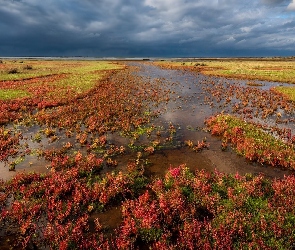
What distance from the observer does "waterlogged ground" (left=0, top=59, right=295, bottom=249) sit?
9.43 m

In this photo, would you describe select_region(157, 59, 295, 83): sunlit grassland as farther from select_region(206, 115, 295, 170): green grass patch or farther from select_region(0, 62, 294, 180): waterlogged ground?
select_region(206, 115, 295, 170): green grass patch

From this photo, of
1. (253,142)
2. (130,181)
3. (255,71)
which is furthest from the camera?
(255,71)

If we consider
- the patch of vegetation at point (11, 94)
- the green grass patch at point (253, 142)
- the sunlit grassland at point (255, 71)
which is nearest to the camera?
the green grass patch at point (253, 142)

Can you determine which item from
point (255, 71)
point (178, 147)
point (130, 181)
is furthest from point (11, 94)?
point (255, 71)

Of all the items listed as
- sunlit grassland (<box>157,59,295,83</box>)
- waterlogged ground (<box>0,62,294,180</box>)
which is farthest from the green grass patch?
sunlit grassland (<box>157,59,295,83</box>)

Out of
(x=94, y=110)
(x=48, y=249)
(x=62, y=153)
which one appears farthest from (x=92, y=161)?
(x=94, y=110)

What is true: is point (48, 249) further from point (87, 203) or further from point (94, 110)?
point (94, 110)

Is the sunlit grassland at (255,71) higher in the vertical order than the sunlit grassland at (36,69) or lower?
lower

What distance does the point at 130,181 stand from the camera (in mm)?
12875

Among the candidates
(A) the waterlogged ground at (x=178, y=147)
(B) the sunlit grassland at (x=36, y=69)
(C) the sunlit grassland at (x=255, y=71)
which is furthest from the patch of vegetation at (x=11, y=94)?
(C) the sunlit grassland at (x=255, y=71)

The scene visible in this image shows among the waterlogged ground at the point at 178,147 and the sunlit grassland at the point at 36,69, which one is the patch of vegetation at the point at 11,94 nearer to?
the waterlogged ground at the point at 178,147

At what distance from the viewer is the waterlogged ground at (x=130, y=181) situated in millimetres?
9430

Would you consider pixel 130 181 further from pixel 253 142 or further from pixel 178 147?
pixel 253 142

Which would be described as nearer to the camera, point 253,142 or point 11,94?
point 253,142
